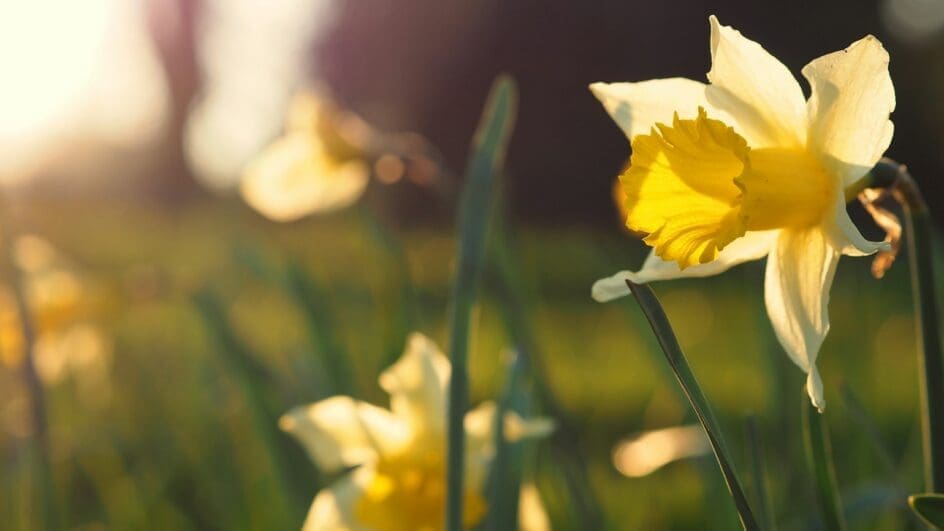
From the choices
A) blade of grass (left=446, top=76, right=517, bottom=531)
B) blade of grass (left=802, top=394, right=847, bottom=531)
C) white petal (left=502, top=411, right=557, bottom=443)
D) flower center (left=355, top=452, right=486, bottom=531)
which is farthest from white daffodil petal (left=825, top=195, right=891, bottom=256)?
flower center (left=355, top=452, right=486, bottom=531)

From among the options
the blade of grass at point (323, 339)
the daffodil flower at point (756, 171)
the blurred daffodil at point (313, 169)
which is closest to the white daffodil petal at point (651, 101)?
the daffodil flower at point (756, 171)

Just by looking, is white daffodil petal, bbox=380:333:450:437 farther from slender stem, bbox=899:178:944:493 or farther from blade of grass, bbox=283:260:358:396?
slender stem, bbox=899:178:944:493

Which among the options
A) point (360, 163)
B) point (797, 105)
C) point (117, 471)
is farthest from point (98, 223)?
point (797, 105)

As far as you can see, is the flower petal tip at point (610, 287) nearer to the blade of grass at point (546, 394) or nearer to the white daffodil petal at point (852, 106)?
the white daffodil petal at point (852, 106)

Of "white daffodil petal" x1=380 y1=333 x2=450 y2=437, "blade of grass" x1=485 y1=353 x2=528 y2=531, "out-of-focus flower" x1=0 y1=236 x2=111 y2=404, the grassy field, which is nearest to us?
"blade of grass" x1=485 y1=353 x2=528 y2=531

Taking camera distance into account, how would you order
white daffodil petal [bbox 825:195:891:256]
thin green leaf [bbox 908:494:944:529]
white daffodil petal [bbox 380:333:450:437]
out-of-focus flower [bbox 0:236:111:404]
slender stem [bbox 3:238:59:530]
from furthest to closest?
out-of-focus flower [bbox 0:236:111:404], white daffodil petal [bbox 380:333:450:437], slender stem [bbox 3:238:59:530], white daffodil petal [bbox 825:195:891:256], thin green leaf [bbox 908:494:944:529]

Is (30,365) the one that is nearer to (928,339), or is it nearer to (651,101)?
(651,101)

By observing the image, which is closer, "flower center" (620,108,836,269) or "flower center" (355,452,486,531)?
"flower center" (620,108,836,269)
